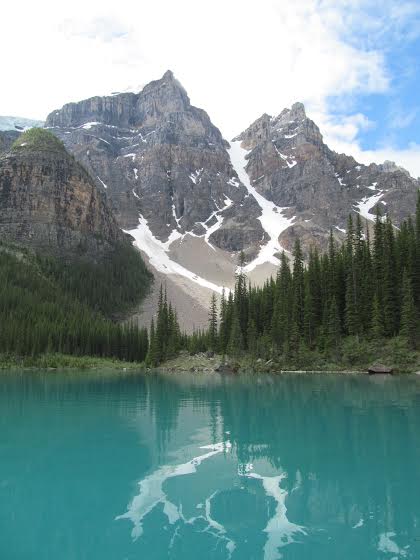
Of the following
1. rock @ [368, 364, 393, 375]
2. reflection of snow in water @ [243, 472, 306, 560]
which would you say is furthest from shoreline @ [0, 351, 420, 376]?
reflection of snow in water @ [243, 472, 306, 560]

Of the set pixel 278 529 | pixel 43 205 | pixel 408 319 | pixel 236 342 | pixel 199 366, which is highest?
pixel 43 205

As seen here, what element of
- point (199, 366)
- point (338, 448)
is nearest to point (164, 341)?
point (199, 366)

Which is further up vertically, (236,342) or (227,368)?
(236,342)

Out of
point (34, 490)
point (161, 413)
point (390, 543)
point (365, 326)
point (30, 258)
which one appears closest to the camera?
point (390, 543)

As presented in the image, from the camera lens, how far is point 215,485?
44.5 ft

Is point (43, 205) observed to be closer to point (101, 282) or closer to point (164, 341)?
point (101, 282)

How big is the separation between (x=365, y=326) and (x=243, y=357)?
22183 millimetres

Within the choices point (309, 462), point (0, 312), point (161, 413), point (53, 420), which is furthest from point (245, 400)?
point (0, 312)

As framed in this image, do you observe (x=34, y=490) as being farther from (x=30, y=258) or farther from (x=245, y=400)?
(x=30, y=258)

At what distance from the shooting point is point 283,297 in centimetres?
8469

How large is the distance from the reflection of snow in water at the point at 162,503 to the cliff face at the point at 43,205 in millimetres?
171383

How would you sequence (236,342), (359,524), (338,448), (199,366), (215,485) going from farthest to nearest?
(236,342) → (199,366) → (338,448) → (215,485) → (359,524)

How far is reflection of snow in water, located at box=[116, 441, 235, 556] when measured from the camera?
1024 centimetres

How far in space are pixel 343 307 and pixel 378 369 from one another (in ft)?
73.8
